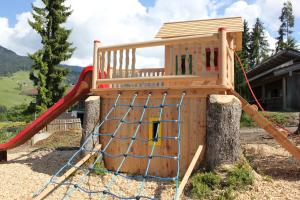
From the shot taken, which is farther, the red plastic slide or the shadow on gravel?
the red plastic slide

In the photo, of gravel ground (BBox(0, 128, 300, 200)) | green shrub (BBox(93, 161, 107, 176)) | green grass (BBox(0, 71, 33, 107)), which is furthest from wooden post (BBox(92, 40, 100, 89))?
green grass (BBox(0, 71, 33, 107))

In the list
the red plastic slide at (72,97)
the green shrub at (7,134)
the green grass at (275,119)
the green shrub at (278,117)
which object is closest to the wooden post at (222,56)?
the red plastic slide at (72,97)

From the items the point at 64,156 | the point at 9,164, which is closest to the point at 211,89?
the point at 64,156

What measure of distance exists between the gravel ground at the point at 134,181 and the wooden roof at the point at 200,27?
3640mm

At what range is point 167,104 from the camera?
7535 mm

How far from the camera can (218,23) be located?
359 inches

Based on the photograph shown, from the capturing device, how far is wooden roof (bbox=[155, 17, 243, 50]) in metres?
8.90

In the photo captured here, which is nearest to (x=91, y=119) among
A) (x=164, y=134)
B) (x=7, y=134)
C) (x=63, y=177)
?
(x=63, y=177)

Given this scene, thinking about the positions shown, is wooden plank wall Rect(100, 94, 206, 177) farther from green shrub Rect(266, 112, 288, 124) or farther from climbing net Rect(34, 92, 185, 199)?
green shrub Rect(266, 112, 288, 124)

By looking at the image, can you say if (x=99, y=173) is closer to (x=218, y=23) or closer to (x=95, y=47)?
(x=95, y=47)

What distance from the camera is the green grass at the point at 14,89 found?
364 ft

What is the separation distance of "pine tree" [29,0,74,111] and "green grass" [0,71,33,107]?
220 feet

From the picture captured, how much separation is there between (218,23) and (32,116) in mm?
24705

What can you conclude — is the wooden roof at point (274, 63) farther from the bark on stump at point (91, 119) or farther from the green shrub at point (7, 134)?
the green shrub at point (7, 134)
